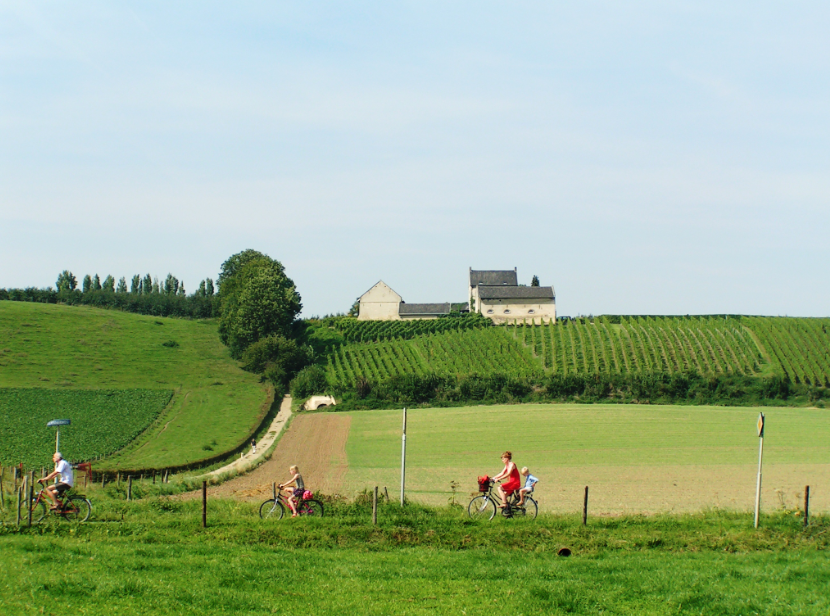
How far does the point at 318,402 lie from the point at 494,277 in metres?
73.0

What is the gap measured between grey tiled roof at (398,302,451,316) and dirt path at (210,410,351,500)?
6085 cm

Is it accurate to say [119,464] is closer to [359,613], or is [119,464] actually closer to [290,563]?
[290,563]

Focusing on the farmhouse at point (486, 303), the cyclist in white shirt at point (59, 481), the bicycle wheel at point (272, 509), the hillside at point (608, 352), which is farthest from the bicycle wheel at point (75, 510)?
the farmhouse at point (486, 303)

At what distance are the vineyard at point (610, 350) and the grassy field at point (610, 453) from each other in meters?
12.0

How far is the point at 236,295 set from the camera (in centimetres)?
9981

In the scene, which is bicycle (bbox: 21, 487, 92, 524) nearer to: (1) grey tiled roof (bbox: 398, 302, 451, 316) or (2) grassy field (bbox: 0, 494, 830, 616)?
(2) grassy field (bbox: 0, 494, 830, 616)

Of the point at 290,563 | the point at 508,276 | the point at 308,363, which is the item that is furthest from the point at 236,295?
the point at 290,563

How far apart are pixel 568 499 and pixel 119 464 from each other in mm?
24562

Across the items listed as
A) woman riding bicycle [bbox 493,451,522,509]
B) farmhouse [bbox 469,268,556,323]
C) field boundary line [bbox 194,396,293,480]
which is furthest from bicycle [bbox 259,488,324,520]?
farmhouse [bbox 469,268,556,323]

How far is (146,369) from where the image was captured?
80250mm

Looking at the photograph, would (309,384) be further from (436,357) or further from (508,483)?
(508,483)

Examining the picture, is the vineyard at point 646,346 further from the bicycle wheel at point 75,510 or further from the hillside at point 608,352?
the bicycle wheel at point 75,510

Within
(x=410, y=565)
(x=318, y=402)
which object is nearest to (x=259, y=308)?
(x=318, y=402)

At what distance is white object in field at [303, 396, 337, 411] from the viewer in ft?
223
